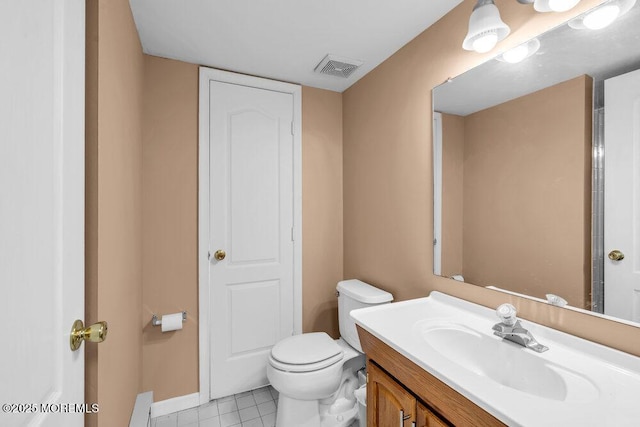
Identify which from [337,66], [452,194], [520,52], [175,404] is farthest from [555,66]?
[175,404]

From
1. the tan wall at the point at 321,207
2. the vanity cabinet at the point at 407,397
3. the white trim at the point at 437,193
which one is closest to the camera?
the vanity cabinet at the point at 407,397

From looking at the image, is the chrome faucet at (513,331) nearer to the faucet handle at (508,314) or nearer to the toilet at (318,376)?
the faucet handle at (508,314)

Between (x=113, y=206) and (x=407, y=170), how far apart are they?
1522 mm

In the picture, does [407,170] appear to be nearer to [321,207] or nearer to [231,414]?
[321,207]

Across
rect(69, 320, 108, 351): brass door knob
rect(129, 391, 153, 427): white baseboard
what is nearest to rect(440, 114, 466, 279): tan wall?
rect(69, 320, 108, 351): brass door knob

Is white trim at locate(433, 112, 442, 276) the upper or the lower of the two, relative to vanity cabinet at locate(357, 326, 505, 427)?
upper

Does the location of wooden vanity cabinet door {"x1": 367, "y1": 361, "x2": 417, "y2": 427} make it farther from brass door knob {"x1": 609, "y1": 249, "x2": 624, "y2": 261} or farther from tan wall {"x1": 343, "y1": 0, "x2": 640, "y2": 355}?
brass door knob {"x1": 609, "y1": 249, "x2": 624, "y2": 261}

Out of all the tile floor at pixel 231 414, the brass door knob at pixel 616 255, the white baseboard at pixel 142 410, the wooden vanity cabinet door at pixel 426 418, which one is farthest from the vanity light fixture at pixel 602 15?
the white baseboard at pixel 142 410

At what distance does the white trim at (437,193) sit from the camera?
163 cm

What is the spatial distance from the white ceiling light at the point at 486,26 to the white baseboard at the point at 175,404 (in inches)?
102

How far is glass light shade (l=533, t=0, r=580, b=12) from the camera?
1.06m

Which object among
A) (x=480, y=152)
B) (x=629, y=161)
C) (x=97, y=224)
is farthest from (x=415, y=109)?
(x=97, y=224)

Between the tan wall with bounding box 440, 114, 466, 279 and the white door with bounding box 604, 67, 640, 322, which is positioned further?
the tan wall with bounding box 440, 114, 466, 279

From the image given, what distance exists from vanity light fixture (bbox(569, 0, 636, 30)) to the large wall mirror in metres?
0.01
